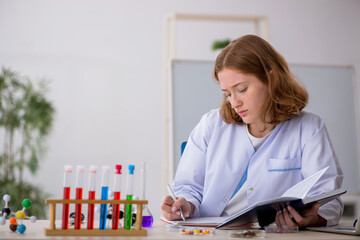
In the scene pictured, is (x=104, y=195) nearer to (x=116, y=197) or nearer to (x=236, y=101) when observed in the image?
(x=116, y=197)

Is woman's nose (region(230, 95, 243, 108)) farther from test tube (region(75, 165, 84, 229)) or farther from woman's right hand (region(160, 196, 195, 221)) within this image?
test tube (region(75, 165, 84, 229))

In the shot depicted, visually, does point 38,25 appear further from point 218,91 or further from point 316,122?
point 316,122

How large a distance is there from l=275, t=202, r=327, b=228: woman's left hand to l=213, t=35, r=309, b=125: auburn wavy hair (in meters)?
0.49

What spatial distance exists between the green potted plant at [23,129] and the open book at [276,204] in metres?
2.91

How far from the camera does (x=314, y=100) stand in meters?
3.45

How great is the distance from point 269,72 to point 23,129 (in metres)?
2.82

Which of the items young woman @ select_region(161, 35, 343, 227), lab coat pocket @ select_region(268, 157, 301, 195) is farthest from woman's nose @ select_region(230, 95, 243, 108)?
lab coat pocket @ select_region(268, 157, 301, 195)

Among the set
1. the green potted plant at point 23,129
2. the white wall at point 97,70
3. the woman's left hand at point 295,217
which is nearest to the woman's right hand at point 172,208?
the woman's left hand at point 295,217

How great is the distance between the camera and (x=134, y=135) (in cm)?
423

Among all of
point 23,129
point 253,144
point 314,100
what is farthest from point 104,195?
point 23,129

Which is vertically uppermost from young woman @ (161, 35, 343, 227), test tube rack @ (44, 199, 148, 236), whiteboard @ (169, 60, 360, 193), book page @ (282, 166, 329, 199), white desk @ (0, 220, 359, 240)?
whiteboard @ (169, 60, 360, 193)

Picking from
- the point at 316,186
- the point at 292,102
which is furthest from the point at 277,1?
the point at 316,186

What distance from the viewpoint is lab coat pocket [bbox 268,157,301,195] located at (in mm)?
1623

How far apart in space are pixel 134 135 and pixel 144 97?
0.39 metres
